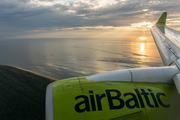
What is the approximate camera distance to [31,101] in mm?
10859

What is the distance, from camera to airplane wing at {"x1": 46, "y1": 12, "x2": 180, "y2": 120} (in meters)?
2.71

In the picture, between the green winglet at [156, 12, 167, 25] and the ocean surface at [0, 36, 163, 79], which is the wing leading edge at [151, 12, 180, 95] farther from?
the ocean surface at [0, 36, 163, 79]

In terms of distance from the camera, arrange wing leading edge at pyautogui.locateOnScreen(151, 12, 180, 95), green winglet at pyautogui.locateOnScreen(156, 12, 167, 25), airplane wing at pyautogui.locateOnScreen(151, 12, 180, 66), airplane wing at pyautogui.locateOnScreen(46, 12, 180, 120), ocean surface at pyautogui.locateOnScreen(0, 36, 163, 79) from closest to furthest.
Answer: airplane wing at pyautogui.locateOnScreen(46, 12, 180, 120), wing leading edge at pyautogui.locateOnScreen(151, 12, 180, 95), airplane wing at pyautogui.locateOnScreen(151, 12, 180, 66), green winglet at pyautogui.locateOnScreen(156, 12, 167, 25), ocean surface at pyautogui.locateOnScreen(0, 36, 163, 79)

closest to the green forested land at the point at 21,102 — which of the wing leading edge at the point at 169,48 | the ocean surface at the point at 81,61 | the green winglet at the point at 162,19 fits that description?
the wing leading edge at the point at 169,48

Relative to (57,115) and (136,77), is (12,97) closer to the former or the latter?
(57,115)

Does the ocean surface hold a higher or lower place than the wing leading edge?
higher

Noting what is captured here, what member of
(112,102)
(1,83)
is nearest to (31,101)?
(1,83)

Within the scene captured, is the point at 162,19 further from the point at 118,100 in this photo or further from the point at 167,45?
the point at 118,100

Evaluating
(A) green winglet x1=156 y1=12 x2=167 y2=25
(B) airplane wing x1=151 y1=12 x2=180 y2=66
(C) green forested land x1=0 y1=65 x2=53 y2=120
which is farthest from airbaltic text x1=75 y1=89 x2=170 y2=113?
(A) green winglet x1=156 y1=12 x2=167 y2=25

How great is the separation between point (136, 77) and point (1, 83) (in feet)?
52.6

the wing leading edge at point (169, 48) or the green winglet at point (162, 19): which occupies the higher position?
the green winglet at point (162, 19)

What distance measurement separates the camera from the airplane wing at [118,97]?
2.71 meters

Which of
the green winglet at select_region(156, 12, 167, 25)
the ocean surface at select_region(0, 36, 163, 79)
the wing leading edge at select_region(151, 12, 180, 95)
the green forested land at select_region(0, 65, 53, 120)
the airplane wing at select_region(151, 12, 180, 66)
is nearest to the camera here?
the wing leading edge at select_region(151, 12, 180, 95)

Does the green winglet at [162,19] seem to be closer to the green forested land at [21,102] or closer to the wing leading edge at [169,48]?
the wing leading edge at [169,48]
